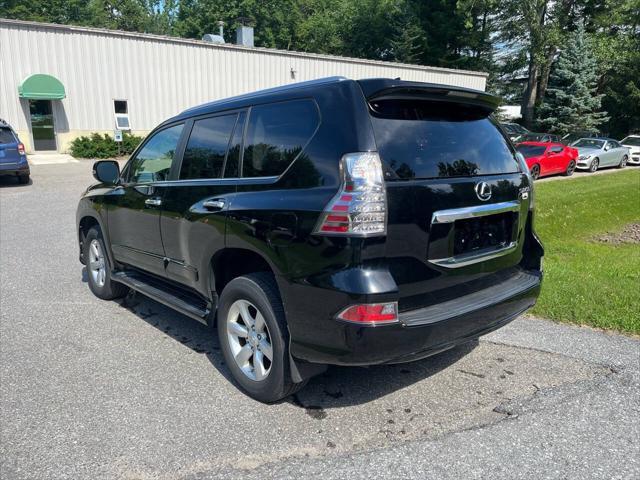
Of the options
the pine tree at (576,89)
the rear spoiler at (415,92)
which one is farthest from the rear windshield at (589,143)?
the rear spoiler at (415,92)

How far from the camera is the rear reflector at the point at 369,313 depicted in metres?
2.66

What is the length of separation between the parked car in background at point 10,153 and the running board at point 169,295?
11324 mm

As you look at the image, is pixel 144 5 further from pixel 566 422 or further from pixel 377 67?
pixel 566 422

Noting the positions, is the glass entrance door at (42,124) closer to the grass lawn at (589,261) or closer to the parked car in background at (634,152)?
the grass lawn at (589,261)

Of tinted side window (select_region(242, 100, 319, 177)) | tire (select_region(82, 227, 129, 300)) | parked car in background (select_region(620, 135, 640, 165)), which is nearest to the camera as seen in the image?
tinted side window (select_region(242, 100, 319, 177))

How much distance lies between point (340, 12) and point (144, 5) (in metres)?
31.2

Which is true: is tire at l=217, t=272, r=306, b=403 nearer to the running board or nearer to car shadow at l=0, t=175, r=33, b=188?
the running board

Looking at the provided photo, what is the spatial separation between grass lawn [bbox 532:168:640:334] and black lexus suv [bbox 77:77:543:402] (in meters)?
1.58

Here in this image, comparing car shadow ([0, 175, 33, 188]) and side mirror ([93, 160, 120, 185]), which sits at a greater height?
side mirror ([93, 160, 120, 185])

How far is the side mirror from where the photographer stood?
4.99 meters

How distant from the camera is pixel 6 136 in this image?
13.9 meters

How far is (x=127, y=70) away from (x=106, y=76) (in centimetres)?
100

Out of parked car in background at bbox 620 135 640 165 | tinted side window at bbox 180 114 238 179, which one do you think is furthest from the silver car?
tinted side window at bbox 180 114 238 179

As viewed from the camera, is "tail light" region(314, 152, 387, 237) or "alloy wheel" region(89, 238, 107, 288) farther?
"alloy wheel" region(89, 238, 107, 288)
